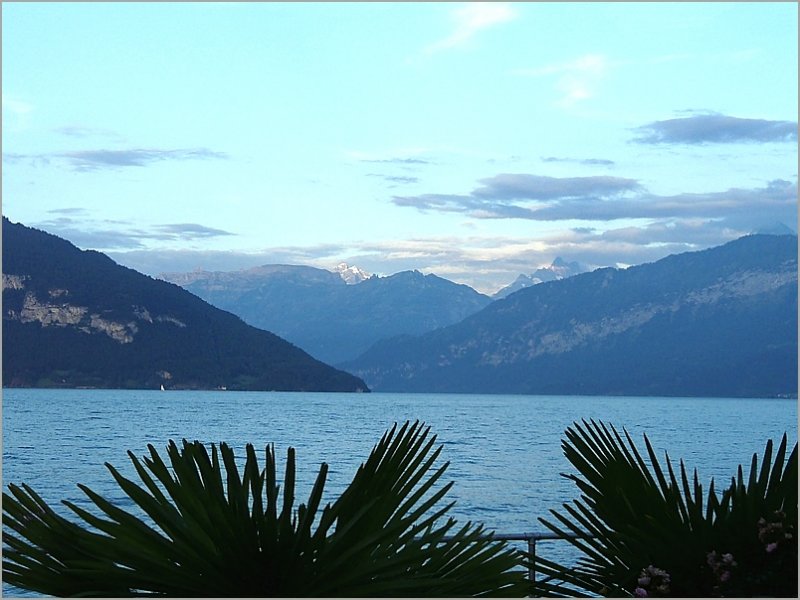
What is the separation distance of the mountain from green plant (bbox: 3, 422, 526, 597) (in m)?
175

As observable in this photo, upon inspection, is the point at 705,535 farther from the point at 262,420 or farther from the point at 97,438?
the point at 262,420

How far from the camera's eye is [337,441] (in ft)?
268

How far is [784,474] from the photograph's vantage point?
13.3 feet

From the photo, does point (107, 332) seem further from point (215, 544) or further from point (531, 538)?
point (215, 544)

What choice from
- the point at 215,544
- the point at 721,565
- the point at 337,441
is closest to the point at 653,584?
the point at 721,565

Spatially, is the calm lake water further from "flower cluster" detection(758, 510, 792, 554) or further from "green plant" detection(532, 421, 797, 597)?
"flower cluster" detection(758, 510, 792, 554)

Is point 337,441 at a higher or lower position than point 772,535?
lower

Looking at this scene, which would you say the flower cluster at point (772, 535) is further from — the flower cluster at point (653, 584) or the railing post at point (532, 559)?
the railing post at point (532, 559)

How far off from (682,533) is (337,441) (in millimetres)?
78710

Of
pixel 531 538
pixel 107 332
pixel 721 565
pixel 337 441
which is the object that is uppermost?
pixel 107 332

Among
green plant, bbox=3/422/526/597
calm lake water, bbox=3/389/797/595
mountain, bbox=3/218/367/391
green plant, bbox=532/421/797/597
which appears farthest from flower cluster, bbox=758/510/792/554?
mountain, bbox=3/218/367/391

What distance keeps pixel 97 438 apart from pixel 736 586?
8546 cm

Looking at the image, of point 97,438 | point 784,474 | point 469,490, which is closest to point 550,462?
point 469,490

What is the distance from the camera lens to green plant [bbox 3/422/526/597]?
10.6 ft
